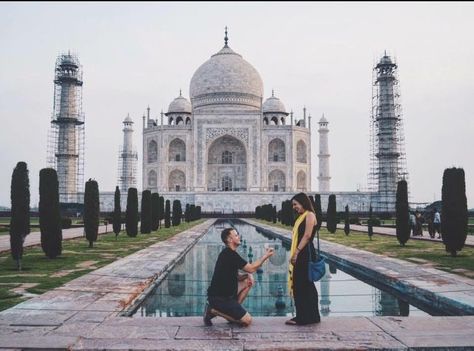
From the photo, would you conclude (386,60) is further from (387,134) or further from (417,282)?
(417,282)

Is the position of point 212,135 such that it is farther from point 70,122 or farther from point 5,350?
point 5,350

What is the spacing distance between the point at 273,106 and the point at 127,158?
37.4 feet

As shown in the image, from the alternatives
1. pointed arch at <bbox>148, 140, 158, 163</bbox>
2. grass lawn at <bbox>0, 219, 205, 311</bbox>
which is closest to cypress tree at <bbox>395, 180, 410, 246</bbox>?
grass lawn at <bbox>0, 219, 205, 311</bbox>

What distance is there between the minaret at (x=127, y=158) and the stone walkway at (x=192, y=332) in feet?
113

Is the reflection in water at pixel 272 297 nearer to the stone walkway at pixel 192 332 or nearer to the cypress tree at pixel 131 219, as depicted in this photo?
the stone walkway at pixel 192 332

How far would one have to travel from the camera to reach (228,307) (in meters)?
3.26

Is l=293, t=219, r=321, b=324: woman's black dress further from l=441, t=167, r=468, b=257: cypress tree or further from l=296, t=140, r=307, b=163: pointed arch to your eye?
l=296, t=140, r=307, b=163: pointed arch

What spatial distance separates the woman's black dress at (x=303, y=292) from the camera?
3301mm

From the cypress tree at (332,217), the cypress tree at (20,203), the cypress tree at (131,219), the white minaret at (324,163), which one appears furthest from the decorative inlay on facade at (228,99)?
the cypress tree at (20,203)

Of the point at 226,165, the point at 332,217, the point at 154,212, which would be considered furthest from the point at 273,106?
the point at 332,217

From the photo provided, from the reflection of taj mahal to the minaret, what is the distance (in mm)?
1795

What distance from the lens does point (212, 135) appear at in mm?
34469

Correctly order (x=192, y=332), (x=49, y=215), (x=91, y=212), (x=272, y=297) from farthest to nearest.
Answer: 1. (x=91, y=212)
2. (x=49, y=215)
3. (x=272, y=297)
4. (x=192, y=332)

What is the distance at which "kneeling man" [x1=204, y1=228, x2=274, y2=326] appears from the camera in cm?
326
